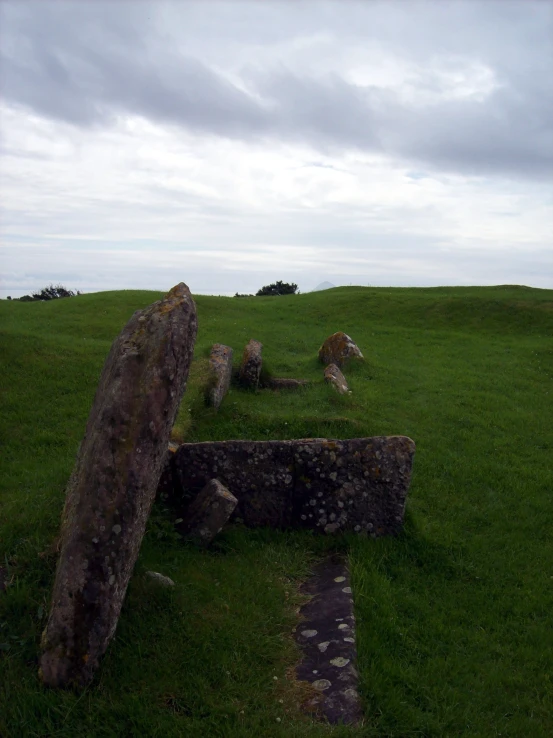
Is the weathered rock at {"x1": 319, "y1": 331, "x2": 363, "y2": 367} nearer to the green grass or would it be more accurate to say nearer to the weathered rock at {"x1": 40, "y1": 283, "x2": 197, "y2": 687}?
the green grass

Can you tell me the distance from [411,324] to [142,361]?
23.1m

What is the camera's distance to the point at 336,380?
13.7 meters

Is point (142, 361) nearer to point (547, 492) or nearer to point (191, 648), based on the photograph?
point (191, 648)

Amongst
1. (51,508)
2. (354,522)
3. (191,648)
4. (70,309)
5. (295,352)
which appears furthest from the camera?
(70,309)

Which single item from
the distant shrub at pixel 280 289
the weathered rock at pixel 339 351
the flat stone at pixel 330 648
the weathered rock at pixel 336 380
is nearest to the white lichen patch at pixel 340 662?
the flat stone at pixel 330 648

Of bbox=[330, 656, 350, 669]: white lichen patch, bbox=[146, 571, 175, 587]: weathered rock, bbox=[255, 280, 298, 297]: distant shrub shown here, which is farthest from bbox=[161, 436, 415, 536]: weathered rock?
bbox=[255, 280, 298, 297]: distant shrub

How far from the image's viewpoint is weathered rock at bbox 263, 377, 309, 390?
45.7 feet

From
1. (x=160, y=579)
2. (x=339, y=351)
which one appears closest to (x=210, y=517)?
(x=160, y=579)

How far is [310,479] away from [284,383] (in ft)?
21.6

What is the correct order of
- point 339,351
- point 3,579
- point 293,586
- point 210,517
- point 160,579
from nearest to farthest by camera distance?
point 3,579
point 160,579
point 293,586
point 210,517
point 339,351

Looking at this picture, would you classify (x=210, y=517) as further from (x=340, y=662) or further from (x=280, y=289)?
(x=280, y=289)

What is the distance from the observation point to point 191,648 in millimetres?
5133

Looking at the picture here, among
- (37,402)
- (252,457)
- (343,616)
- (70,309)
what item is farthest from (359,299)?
(343,616)

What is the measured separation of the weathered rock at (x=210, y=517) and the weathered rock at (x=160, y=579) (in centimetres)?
106
